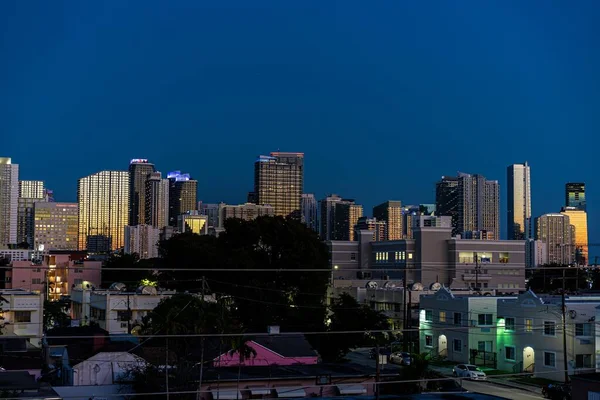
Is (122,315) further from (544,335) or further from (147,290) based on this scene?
(544,335)

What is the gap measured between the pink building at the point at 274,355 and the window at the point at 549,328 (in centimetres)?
1302

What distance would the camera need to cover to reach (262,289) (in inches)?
1802

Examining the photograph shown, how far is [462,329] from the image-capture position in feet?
132

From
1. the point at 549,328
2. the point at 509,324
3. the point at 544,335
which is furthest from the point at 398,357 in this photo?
the point at 549,328

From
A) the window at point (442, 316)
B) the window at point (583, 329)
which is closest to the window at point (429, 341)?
the window at point (442, 316)

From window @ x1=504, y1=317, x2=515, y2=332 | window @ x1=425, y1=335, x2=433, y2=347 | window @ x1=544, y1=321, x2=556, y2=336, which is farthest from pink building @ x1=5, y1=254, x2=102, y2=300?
window @ x1=544, y1=321, x2=556, y2=336

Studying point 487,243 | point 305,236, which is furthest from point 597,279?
point 305,236

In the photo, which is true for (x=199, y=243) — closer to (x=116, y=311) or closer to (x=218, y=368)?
(x=116, y=311)

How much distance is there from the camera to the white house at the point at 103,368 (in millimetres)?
23906

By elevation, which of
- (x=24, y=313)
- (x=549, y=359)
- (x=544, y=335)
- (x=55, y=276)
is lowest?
(x=549, y=359)

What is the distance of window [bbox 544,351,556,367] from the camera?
35.2 meters

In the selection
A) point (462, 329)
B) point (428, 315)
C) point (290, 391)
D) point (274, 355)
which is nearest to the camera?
point (290, 391)

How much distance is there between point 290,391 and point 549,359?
706 inches

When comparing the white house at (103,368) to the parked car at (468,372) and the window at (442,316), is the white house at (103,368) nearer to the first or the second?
the parked car at (468,372)
